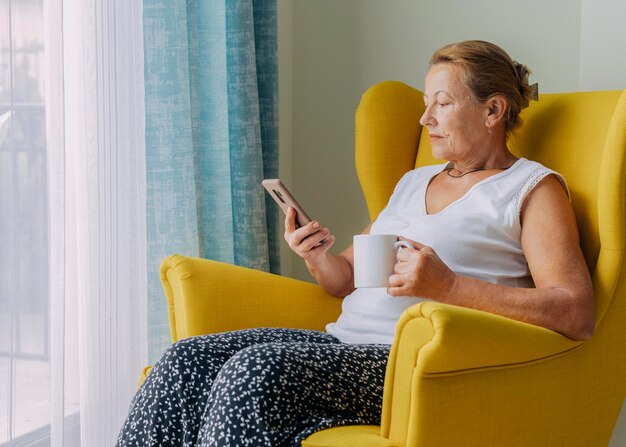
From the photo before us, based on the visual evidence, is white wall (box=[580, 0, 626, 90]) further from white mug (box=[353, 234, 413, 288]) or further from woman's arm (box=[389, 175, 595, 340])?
white mug (box=[353, 234, 413, 288])

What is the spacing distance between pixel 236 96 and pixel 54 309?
830mm

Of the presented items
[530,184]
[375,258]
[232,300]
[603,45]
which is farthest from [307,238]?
[603,45]

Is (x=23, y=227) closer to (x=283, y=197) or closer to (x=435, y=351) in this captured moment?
(x=283, y=197)

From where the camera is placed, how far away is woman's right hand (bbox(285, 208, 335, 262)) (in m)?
1.67

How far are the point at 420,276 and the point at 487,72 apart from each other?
20.6 inches

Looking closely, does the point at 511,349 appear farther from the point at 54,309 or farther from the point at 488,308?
the point at 54,309

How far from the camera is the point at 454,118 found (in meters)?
1.68

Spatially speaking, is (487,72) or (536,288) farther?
(487,72)

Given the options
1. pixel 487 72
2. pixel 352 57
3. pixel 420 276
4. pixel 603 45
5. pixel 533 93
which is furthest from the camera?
pixel 352 57

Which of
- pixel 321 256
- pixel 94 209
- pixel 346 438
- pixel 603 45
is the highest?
pixel 603 45

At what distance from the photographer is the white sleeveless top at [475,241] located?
1.57 meters

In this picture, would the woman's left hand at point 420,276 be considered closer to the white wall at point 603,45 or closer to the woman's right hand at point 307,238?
the woman's right hand at point 307,238

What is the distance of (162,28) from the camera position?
1.90 metres

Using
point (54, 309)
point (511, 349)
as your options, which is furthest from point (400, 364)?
point (54, 309)
